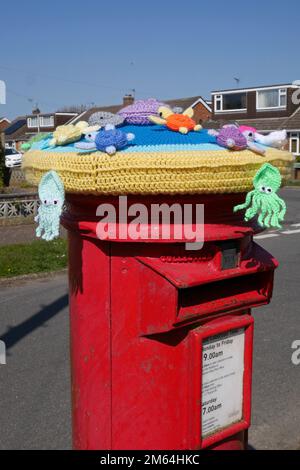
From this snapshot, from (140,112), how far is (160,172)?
1.45 feet

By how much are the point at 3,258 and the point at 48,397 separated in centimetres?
471

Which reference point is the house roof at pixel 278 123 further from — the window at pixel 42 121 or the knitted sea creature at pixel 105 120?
the knitted sea creature at pixel 105 120

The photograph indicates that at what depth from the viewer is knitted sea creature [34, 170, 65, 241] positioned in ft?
5.43

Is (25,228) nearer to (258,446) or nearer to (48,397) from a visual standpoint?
(48,397)

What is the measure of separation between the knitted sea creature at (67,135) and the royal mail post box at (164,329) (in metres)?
0.18

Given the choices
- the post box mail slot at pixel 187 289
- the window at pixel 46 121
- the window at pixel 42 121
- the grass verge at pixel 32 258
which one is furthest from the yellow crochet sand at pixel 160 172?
the window at pixel 46 121

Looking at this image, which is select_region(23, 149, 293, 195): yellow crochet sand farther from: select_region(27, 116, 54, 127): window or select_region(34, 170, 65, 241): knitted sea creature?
select_region(27, 116, 54, 127): window

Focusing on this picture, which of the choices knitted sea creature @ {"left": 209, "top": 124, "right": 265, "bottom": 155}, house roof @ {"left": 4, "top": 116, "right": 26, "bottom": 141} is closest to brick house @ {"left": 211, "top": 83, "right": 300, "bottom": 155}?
house roof @ {"left": 4, "top": 116, "right": 26, "bottom": 141}

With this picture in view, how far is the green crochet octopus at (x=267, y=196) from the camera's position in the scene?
5.39 ft

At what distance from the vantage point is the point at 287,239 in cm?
1148

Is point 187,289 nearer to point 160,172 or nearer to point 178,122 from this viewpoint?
point 160,172

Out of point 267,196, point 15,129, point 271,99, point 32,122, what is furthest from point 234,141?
point 15,129

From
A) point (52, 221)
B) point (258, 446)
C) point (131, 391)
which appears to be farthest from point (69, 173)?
point (258, 446)

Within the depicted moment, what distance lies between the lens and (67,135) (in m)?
1.82
